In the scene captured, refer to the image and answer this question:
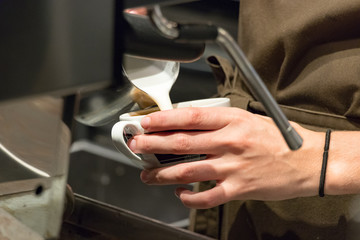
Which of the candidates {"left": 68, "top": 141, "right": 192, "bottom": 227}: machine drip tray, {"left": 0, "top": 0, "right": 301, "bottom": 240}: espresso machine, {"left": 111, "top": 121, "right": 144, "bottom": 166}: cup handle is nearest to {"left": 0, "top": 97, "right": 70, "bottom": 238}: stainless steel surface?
{"left": 0, "top": 0, "right": 301, "bottom": 240}: espresso machine

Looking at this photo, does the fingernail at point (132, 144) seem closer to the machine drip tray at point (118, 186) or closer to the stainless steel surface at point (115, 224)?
the stainless steel surface at point (115, 224)

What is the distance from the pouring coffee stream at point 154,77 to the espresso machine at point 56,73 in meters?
0.12

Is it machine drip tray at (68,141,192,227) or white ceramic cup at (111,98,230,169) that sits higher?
white ceramic cup at (111,98,230,169)

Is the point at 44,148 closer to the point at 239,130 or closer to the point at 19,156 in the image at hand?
the point at 19,156

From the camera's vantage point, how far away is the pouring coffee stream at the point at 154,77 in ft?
1.64

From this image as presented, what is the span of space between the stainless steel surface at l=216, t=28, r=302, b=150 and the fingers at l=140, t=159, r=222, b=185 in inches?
7.3

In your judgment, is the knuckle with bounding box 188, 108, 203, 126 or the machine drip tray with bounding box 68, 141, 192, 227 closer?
the knuckle with bounding box 188, 108, 203, 126

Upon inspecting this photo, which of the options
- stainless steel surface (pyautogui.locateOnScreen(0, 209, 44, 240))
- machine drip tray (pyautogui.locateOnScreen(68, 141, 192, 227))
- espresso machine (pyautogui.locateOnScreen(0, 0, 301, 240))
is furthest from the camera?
machine drip tray (pyautogui.locateOnScreen(68, 141, 192, 227))

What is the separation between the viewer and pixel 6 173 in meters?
0.41

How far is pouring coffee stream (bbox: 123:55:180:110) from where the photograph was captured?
1.64 feet

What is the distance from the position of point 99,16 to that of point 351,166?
362mm

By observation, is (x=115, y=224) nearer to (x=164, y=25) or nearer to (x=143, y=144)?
(x=143, y=144)

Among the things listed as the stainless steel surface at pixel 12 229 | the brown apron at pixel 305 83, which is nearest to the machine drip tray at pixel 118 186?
the brown apron at pixel 305 83

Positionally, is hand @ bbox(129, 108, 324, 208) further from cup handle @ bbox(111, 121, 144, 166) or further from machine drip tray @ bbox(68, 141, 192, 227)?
machine drip tray @ bbox(68, 141, 192, 227)
